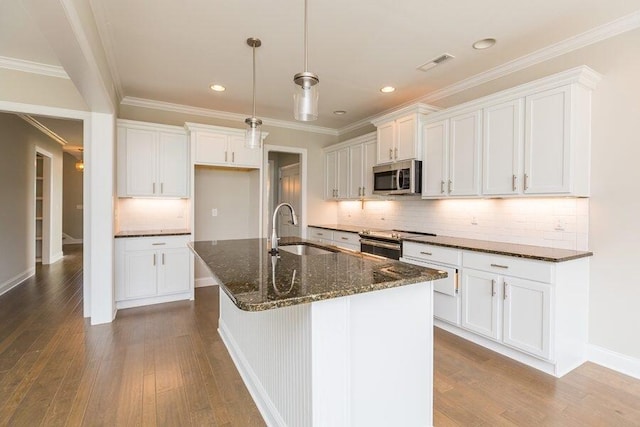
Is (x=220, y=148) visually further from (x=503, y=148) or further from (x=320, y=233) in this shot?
(x=503, y=148)

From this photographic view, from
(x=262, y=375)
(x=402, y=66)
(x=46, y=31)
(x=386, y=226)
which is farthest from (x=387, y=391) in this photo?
(x=386, y=226)

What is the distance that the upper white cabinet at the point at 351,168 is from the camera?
4.70 metres

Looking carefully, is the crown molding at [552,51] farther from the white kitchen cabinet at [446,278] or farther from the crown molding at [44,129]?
the crown molding at [44,129]

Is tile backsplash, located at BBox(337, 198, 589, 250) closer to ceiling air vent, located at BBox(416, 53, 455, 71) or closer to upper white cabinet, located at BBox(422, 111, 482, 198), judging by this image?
upper white cabinet, located at BBox(422, 111, 482, 198)

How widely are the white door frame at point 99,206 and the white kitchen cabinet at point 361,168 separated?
314 cm

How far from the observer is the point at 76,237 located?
9.20 metres

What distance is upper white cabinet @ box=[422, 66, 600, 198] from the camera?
8.31 feet

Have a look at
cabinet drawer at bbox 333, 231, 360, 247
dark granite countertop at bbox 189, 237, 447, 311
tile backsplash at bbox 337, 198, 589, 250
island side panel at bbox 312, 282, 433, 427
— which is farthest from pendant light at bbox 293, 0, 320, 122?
cabinet drawer at bbox 333, 231, 360, 247

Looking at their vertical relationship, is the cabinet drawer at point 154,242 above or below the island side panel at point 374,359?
above

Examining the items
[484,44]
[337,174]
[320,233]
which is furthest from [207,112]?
[484,44]

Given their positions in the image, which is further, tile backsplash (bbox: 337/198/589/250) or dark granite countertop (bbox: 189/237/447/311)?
tile backsplash (bbox: 337/198/589/250)

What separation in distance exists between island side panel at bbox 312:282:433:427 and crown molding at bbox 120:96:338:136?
13.5 feet

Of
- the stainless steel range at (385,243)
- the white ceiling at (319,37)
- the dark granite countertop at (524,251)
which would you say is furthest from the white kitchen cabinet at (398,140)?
the dark granite countertop at (524,251)

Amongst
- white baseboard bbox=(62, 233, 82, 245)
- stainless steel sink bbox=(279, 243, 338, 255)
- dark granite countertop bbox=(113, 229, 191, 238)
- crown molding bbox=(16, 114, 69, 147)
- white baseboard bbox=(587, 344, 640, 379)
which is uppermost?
crown molding bbox=(16, 114, 69, 147)
